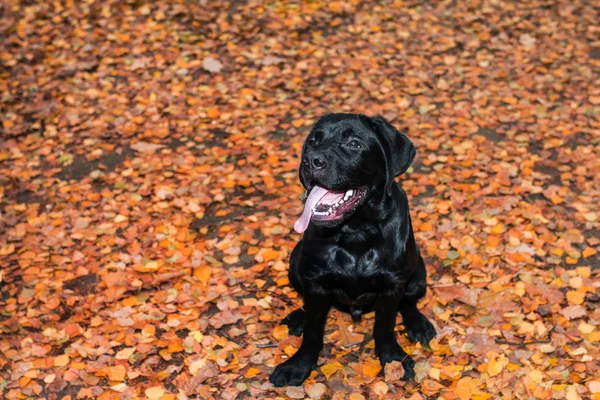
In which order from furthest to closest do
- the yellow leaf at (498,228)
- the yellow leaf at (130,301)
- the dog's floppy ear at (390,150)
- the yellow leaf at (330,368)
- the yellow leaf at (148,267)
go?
the yellow leaf at (498,228), the yellow leaf at (148,267), the yellow leaf at (130,301), the yellow leaf at (330,368), the dog's floppy ear at (390,150)

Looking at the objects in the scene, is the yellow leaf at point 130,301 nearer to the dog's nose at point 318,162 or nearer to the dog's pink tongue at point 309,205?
the dog's pink tongue at point 309,205

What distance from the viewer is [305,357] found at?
15.5ft

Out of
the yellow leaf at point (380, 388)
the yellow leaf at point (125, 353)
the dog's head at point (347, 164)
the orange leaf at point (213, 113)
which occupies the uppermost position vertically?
the dog's head at point (347, 164)

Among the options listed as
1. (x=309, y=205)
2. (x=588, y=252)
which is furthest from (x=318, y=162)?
(x=588, y=252)

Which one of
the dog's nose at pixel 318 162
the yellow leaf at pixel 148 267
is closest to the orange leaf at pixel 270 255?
the yellow leaf at pixel 148 267

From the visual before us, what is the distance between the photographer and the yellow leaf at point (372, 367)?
475 cm

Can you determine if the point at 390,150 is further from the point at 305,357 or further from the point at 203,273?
the point at 203,273

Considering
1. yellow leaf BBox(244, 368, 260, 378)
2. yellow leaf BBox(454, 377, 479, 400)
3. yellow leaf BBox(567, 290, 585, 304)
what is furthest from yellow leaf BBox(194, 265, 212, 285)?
yellow leaf BBox(567, 290, 585, 304)

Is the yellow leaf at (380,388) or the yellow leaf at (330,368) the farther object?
the yellow leaf at (330,368)

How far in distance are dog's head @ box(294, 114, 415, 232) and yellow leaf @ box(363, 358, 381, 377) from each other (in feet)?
4.18

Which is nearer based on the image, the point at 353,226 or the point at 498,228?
the point at 353,226

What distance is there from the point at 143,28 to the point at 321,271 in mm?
6034

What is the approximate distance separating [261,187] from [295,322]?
1857 millimetres

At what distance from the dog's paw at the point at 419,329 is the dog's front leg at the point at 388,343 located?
0.19 metres
